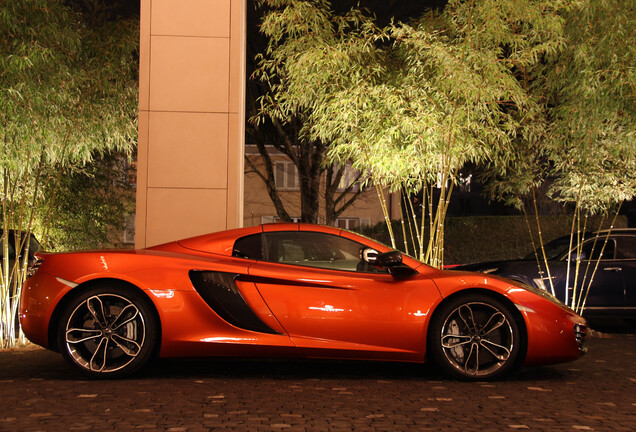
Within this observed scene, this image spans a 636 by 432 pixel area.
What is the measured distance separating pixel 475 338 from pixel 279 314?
59.7 inches

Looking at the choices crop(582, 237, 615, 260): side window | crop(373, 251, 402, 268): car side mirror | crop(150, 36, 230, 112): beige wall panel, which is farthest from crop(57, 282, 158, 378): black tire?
crop(582, 237, 615, 260): side window

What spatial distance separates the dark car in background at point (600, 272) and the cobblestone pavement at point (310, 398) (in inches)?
118

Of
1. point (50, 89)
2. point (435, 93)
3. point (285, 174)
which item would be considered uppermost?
point (285, 174)

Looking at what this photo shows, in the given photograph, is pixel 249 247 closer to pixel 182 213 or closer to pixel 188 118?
pixel 182 213

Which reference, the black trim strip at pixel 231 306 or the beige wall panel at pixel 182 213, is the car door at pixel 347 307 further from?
the beige wall panel at pixel 182 213

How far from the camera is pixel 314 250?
6305 millimetres

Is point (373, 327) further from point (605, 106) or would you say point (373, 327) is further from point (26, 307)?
point (605, 106)

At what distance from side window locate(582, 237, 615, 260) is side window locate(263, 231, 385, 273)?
510 cm

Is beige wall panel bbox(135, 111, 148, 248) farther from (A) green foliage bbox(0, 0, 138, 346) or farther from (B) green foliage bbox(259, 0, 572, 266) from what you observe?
(B) green foliage bbox(259, 0, 572, 266)

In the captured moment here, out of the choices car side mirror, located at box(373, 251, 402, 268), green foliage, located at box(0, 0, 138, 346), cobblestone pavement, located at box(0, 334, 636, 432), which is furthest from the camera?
green foliage, located at box(0, 0, 138, 346)

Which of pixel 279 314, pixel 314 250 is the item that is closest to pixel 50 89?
pixel 314 250

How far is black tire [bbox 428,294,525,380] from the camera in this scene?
5.93 m

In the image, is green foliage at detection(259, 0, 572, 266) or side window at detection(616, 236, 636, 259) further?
side window at detection(616, 236, 636, 259)

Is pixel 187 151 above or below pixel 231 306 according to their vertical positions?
above
